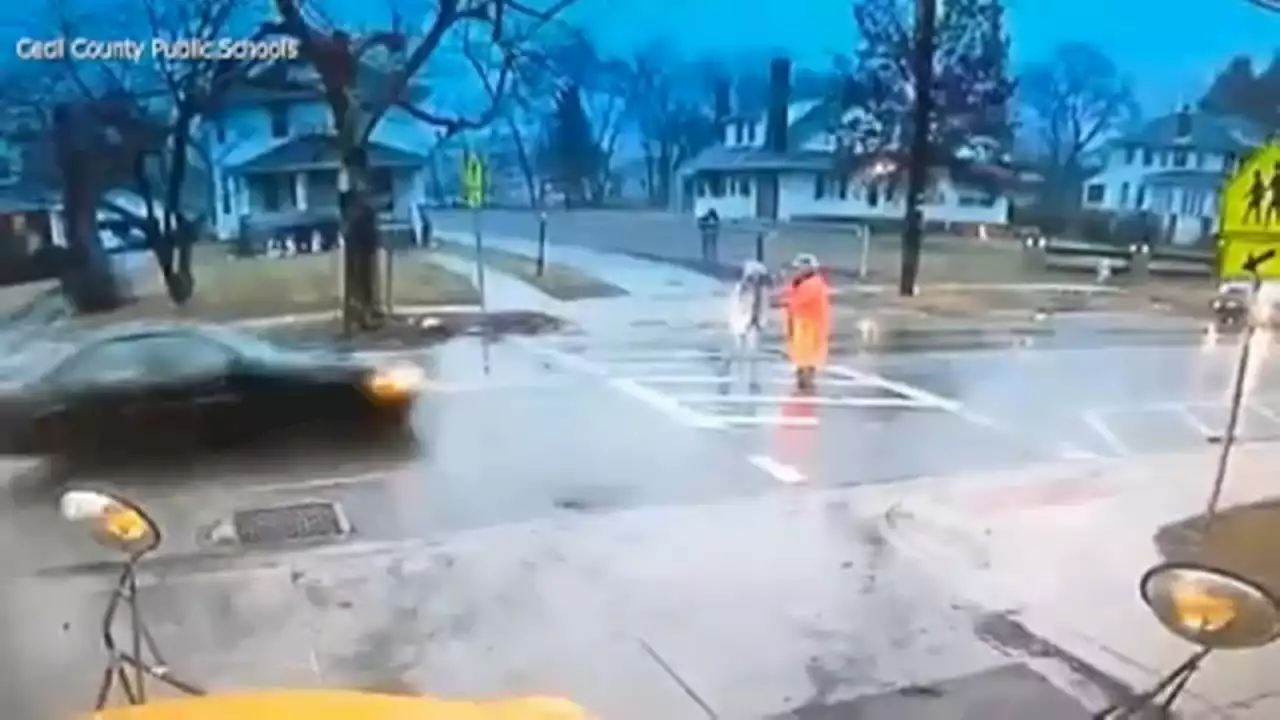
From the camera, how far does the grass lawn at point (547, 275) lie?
1.47m

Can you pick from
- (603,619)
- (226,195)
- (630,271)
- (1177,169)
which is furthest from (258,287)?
(1177,169)

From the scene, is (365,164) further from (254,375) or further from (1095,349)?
(1095,349)

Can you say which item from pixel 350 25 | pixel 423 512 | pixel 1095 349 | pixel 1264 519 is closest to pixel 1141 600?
pixel 1264 519

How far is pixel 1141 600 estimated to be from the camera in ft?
4.86

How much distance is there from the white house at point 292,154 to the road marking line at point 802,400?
364mm

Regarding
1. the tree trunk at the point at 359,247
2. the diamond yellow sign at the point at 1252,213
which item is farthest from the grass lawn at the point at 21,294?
the diamond yellow sign at the point at 1252,213

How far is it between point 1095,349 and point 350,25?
0.90m

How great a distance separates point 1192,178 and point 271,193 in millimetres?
1000

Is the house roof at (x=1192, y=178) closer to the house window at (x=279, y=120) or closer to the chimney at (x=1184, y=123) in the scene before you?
the chimney at (x=1184, y=123)

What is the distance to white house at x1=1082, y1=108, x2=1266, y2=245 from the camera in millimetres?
1473

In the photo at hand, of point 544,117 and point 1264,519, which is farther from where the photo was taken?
point 1264,519

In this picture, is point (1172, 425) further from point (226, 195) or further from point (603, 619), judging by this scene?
point (226, 195)

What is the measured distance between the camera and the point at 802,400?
4.98 feet

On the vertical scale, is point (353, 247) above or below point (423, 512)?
above
